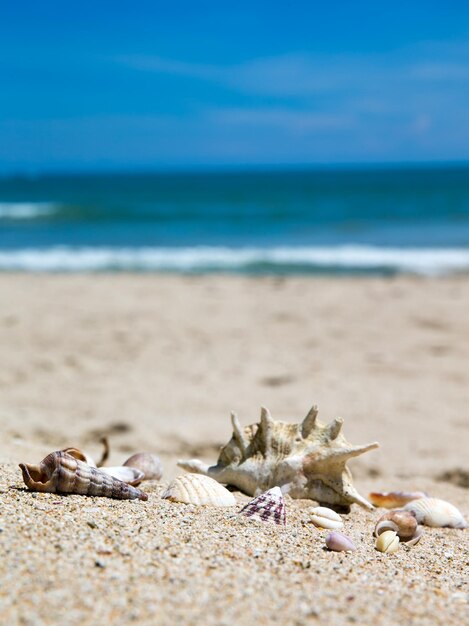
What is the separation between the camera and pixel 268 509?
104 inches

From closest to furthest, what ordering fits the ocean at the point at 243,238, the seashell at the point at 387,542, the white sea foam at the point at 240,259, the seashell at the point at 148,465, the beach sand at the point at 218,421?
the beach sand at the point at 218,421 < the seashell at the point at 387,542 < the seashell at the point at 148,465 < the white sea foam at the point at 240,259 < the ocean at the point at 243,238

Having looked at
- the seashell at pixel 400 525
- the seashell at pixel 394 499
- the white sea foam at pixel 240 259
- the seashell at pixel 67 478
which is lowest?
the seashell at pixel 394 499

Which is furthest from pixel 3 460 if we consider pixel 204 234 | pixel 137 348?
pixel 204 234

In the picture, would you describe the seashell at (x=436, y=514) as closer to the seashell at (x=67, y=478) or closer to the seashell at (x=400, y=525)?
the seashell at (x=400, y=525)

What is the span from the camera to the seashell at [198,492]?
2.79 m

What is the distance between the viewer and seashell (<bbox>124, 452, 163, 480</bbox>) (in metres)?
3.28

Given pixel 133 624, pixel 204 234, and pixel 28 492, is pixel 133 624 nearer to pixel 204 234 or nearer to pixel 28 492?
pixel 28 492

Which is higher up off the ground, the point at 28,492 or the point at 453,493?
the point at 28,492

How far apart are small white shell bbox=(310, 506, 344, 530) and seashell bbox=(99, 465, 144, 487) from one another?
29.0 inches

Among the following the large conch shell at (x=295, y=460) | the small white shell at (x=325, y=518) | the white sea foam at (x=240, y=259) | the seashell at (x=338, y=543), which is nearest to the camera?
the seashell at (x=338, y=543)

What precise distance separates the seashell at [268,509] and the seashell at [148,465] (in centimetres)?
74

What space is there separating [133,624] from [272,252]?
13369mm

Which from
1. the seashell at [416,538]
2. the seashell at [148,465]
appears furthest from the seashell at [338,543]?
the seashell at [148,465]

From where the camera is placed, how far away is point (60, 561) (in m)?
1.95
